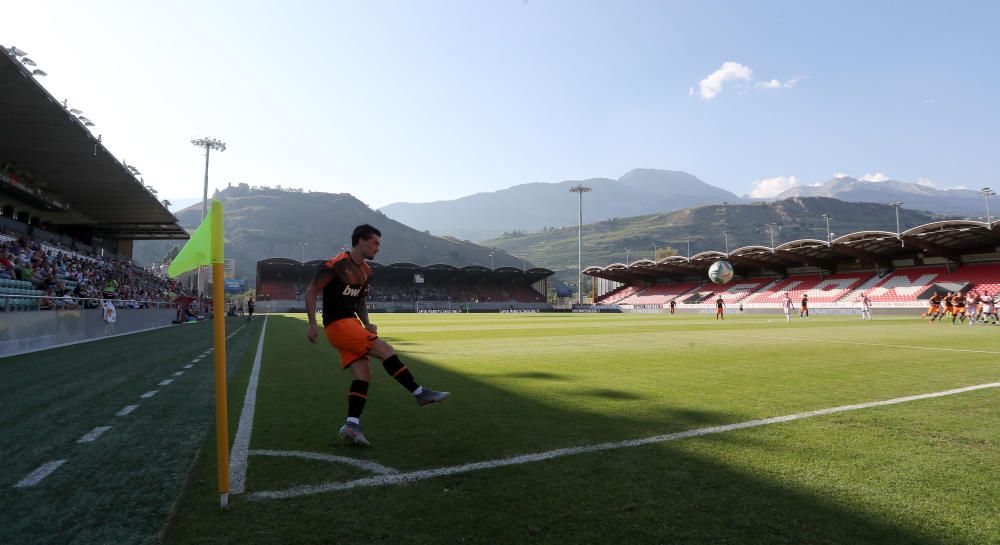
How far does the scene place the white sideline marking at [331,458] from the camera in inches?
152

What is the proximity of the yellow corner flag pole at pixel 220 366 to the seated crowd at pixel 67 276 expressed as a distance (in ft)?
50.9

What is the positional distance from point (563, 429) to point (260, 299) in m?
78.4

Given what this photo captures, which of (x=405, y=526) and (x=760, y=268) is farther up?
(x=760, y=268)

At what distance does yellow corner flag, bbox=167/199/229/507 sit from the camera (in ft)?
10.6

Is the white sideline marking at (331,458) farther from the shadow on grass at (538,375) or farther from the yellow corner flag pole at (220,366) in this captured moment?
the shadow on grass at (538,375)

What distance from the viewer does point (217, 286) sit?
3.54 meters

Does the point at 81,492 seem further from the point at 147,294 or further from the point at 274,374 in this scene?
the point at 147,294

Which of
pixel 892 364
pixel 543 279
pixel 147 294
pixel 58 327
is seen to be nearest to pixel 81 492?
pixel 892 364

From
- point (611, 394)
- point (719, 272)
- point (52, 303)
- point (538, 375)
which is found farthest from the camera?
point (719, 272)

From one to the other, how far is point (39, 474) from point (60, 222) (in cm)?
4503

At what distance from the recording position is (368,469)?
385 centimetres

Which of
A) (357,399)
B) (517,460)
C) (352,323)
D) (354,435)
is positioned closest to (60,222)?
(352,323)

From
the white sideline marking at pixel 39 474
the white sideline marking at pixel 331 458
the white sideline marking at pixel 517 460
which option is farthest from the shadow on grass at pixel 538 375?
the white sideline marking at pixel 39 474

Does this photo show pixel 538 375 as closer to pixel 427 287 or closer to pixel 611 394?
pixel 611 394
